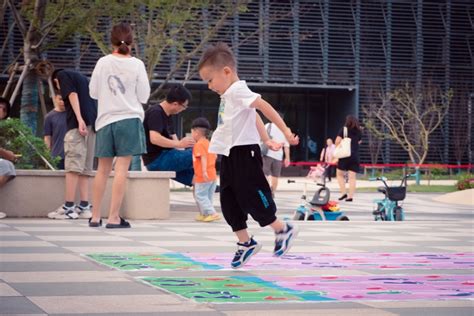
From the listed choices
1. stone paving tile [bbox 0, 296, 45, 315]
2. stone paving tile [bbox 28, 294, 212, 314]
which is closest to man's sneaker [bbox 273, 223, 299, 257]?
stone paving tile [bbox 28, 294, 212, 314]

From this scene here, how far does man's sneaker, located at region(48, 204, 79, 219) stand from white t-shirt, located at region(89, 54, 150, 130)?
1671mm

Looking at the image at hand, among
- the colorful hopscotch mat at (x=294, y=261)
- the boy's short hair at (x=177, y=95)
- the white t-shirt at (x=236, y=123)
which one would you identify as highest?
the boy's short hair at (x=177, y=95)

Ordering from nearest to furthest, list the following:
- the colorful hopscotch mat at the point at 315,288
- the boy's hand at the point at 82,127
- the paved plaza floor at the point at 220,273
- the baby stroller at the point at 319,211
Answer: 1. the paved plaza floor at the point at 220,273
2. the colorful hopscotch mat at the point at 315,288
3. the boy's hand at the point at 82,127
4. the baby stroller at the point at 319,211

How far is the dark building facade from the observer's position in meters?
46.9

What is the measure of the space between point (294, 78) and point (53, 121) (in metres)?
32.2

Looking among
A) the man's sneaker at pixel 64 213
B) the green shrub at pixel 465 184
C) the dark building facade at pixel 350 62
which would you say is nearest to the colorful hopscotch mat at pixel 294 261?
the man's sneaker at pixel 64 213

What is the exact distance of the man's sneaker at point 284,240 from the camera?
8.40 meters

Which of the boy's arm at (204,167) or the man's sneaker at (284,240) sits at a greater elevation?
the boy's arm at (204,167)

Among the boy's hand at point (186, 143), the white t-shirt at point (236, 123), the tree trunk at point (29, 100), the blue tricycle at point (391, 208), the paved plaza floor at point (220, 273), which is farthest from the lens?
the tree trunk at point (29, 100)

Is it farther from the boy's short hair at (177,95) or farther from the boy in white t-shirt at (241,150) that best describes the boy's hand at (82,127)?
the boy in white t-shirt at (241,150)

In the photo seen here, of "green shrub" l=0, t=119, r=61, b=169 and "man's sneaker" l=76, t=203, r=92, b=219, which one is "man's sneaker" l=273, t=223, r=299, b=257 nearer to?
"man's sneaker" l=76, t=203, r=92, b=219

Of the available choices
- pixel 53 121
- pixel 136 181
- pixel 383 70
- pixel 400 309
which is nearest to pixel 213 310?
pixel 400 309

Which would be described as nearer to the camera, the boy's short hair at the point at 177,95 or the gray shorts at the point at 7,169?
the gray shorts at the point at 7,169

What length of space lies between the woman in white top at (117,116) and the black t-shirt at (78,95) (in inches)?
51.7
